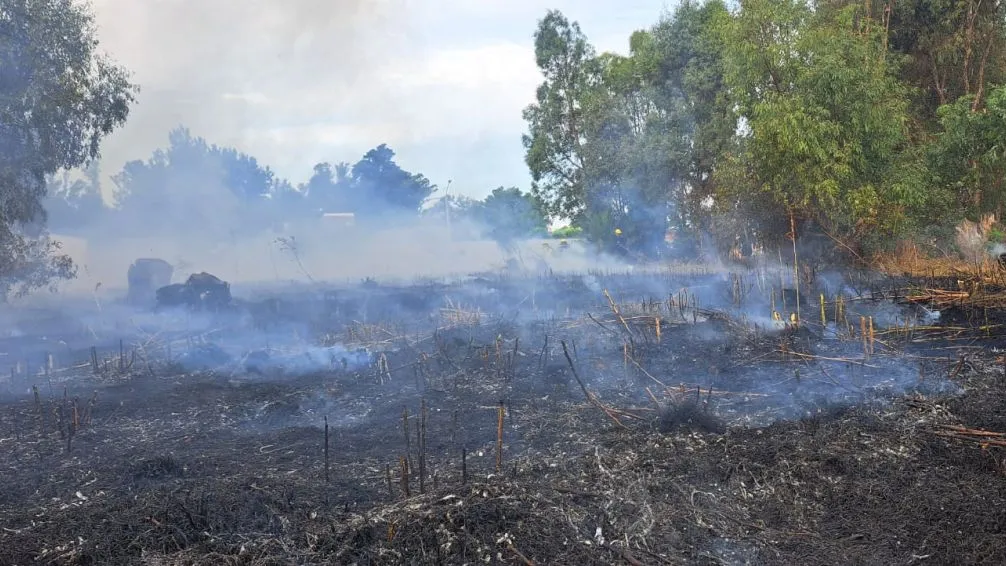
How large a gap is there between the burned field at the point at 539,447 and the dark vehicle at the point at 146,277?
34.0ft

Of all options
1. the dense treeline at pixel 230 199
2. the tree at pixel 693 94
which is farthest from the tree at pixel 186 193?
the tree at pixel 693 94

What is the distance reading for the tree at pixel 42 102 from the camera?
15039 millimetres

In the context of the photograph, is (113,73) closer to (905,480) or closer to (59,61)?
(59,61)

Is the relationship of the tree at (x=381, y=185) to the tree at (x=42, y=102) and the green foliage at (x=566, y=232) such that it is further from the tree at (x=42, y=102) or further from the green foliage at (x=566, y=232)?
the tree at (x=42, y=102)

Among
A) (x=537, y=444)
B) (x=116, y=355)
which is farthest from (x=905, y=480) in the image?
(x=116, y=355)

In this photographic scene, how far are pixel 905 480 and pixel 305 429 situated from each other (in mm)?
6217

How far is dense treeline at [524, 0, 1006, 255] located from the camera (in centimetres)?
1739

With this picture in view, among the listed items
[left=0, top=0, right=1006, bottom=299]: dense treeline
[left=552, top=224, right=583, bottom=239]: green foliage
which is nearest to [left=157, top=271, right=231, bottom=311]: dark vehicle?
[left=0, top=0, right=1006, bottom=299]: dense treeline

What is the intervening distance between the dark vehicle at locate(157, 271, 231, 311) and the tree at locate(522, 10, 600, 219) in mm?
15083

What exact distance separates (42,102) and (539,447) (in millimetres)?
13887

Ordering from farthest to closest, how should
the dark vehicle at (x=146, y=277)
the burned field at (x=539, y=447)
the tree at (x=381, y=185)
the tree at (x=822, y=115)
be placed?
1. the tree at (x=381, y=185)
2. the dark vehicle at (x=146, y=277)
3. the tree at (x=822, y=115)
4. the burned field at (x=539, y=447)

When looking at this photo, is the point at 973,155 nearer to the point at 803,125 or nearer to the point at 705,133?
the point at 803,125

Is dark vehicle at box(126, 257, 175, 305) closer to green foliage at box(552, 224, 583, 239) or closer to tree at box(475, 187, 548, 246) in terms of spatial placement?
tree at box(475, 187, 548, 246)

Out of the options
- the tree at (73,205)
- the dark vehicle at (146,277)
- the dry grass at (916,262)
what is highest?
the tree at (73,205)
